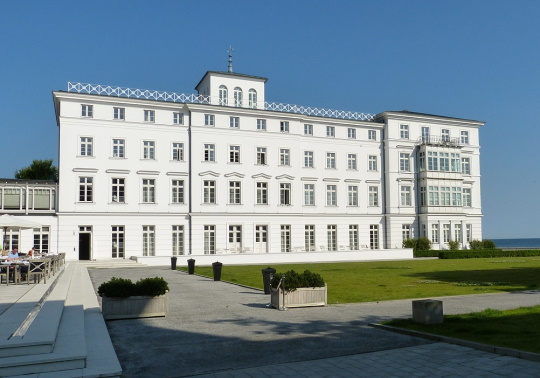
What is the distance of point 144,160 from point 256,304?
28.4 metres

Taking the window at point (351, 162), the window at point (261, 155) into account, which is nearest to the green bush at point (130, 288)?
the window at point (261, 155)

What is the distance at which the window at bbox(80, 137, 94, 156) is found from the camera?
39.3 m

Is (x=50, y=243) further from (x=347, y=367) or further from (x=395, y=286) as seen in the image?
(x=347, y=367)

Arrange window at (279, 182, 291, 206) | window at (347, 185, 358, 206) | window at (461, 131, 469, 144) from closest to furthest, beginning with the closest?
1. window at (279, 182, 291, 206)
2. window at (347, 185, 358, 206)
3. window at (461, 131, 469, 144)

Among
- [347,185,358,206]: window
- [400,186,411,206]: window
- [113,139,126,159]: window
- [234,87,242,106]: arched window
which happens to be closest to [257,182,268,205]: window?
[234,87,242,106]: arched window

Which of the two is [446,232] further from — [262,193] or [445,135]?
[262,193]

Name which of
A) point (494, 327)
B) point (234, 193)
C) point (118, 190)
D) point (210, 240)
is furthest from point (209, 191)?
point (494, 327)

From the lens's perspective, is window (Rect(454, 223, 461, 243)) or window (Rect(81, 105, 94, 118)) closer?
window (Rect(81, 105, 94, 118))

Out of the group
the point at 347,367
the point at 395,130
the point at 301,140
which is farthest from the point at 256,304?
the point at 395,130

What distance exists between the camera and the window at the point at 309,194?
156 ft

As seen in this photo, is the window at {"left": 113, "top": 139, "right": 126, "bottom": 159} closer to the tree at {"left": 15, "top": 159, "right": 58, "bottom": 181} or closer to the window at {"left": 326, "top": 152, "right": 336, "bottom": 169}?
the window at {"left": 326, "top": 152, "right": 336, "bottom": 169}

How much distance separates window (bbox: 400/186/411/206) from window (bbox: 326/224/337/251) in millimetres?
8038

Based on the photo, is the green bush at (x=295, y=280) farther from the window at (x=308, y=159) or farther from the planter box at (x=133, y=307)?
the window at (x=308, y=159)

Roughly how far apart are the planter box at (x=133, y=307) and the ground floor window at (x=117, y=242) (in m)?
28.5
